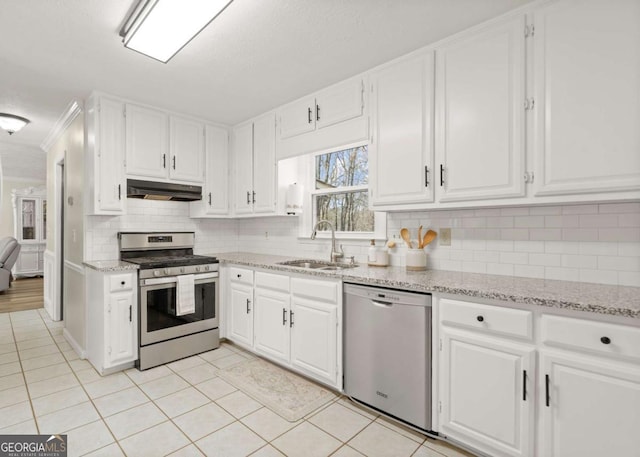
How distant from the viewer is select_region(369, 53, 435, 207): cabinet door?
92.0 inches

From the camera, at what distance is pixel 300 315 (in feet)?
8.91

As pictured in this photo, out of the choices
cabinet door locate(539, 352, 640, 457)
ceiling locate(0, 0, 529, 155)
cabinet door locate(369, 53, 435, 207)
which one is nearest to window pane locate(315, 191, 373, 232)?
cabinet door locate(369, 53, 435, 207)

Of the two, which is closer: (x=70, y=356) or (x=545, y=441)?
(x=545, y=441)

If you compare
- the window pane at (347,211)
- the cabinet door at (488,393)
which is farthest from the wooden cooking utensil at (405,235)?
the cabinet door at (488,393)

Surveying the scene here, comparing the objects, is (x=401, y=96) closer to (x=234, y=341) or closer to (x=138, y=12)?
(x=138, y=12)

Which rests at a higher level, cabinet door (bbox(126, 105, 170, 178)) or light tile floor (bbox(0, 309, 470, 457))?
cabinet door (bbox(126, 105, 170, 178))

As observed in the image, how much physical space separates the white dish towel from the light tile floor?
469 millimetres

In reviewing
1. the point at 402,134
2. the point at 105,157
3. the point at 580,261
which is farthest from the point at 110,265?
the point at 580,261

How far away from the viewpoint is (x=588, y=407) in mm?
1531

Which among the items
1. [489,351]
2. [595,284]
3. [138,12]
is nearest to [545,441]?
[489,351]

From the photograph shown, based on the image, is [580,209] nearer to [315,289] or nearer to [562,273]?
[562,273]

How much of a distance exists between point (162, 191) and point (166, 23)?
1728 millimetres

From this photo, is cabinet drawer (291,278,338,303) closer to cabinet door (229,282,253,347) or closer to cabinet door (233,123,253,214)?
cabinet door (229,282,253,347)

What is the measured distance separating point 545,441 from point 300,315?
1653 millimetres
